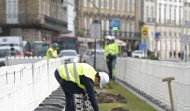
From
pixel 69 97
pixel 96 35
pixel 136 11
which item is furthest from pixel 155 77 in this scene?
pixel 136 11

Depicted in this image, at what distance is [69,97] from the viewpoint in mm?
10805

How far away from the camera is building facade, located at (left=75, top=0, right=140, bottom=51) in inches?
4026

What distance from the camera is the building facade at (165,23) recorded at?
121 m

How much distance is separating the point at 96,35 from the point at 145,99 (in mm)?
13504

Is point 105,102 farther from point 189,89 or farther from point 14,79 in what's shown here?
point 14,79

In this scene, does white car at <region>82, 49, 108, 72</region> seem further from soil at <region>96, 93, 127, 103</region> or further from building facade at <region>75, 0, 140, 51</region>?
building facade at <region>75, 0, 140, 51</region>

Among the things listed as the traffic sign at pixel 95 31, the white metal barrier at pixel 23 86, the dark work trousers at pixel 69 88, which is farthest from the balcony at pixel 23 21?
the dark work trousers at pixel 69 88

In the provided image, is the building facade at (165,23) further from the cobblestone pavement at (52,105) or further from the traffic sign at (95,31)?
the cobblestone pavement at (52,105)

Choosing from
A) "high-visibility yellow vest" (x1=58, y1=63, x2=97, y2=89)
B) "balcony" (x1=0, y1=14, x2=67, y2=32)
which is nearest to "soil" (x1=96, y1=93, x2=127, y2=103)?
"high-visibility yellow vest" (x1=58, y1=63, x2=97, y2=89)

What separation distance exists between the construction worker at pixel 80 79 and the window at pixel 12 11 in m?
49.1

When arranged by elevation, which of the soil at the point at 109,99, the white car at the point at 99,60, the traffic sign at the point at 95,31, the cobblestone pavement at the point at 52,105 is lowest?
the soil at the point at 109,99

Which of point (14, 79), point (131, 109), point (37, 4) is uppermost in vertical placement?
point (37, 4)

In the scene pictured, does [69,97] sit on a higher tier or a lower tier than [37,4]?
lower

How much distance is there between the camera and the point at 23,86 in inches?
459
